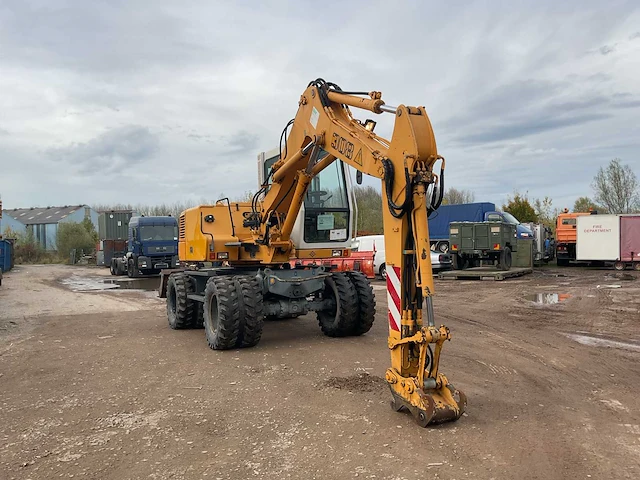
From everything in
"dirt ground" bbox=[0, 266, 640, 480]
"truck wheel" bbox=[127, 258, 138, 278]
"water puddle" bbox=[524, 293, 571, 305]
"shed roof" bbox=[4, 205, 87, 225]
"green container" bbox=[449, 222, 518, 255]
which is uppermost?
"shed roof" bbox=[4, 205, 87, 225]

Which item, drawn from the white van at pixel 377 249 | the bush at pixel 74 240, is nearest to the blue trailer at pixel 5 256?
the bush at pixel 74 240

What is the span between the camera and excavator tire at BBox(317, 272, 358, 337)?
9.09 metres

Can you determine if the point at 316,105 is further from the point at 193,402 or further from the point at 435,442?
the point at 435,442

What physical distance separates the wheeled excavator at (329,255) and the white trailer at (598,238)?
20.0 meters

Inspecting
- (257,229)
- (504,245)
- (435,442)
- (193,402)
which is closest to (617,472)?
(435,442)

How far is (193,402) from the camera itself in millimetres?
6062

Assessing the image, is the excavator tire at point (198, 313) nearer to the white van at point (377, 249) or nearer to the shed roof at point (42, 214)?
the white van at point (377, 249)

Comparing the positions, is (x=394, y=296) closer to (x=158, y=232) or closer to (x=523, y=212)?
(x=158, y=232)

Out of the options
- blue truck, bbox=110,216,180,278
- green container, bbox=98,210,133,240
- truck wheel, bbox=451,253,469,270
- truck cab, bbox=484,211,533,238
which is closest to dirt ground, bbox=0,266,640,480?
truck wheel, bbox=451,253,469,270

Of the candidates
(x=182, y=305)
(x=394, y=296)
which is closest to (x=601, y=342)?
(x=394, y=296)

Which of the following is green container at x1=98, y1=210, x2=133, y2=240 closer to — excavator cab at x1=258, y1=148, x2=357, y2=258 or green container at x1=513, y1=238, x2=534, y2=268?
green container at x1=513, y1=238, x2=534, y2=268

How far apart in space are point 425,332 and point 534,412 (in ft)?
5.02

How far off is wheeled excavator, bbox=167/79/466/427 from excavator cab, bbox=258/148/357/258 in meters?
0.11

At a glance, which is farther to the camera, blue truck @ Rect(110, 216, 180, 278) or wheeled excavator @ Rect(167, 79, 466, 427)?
blue truck @ Rect(110, 216, 180, 278)
